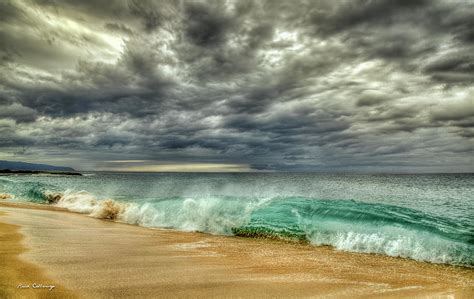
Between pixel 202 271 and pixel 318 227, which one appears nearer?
pixel 202 271

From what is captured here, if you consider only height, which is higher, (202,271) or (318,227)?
(202,271)

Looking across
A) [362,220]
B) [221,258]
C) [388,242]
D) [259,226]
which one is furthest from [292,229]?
[221,258]

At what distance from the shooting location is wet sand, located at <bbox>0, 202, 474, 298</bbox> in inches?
166

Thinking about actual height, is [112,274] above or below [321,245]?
above

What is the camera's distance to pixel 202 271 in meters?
5.23

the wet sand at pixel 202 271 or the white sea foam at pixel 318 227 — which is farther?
the white sea foam at pixel 318 227

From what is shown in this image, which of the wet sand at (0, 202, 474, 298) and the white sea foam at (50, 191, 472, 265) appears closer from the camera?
the wet sand at (0, 202, 474, 298)

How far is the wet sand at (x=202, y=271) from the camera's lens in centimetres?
422

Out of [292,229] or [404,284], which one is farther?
[292,229]

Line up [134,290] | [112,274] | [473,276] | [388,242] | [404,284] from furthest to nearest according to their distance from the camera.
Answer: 1. [388,242]
2. [473,276]
3. [404,284]
4. [112,274]
5. [134,290]

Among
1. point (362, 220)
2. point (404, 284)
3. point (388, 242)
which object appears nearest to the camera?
point (404, 284)

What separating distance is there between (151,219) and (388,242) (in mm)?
9262

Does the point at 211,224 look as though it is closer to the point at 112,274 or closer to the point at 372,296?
the point at 112,274

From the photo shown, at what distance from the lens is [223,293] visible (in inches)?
165
